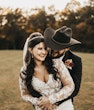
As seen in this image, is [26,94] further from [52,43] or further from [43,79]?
[52,43]

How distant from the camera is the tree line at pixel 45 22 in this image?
4625 cm

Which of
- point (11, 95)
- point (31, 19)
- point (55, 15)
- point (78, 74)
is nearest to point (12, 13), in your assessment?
point (31, 19)

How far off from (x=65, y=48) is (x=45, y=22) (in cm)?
4678

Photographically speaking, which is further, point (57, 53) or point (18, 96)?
point (18, 96)

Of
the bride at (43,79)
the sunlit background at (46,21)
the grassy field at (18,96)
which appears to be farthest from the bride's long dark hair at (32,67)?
the sunlit background at (46,21)

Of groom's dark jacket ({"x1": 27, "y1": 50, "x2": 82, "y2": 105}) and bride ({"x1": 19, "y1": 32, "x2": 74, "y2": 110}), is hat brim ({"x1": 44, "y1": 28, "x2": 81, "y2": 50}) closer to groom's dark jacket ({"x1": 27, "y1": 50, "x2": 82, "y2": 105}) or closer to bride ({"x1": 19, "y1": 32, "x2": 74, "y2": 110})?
bride ({"x1": 19, "y1": 32, "x2": 74, "y2": 110})

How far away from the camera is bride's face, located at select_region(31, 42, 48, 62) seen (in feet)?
13.2

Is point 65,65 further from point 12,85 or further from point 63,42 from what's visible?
point 12,85

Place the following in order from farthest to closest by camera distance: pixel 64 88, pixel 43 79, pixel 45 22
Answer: pixel 45 22 → pixel 43 79 → pixel 64 88

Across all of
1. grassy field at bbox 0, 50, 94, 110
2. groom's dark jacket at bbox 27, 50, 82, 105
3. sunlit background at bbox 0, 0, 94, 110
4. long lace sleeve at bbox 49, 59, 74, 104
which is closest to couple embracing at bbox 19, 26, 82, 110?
long lace sleeve at bbox 49, 59, 74, 104

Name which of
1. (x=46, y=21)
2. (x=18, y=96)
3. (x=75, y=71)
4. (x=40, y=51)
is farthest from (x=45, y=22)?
(x=40, y=51)

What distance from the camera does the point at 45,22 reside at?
166ft

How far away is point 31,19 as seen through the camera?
170 ft

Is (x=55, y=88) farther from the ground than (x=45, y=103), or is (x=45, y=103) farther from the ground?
(x=55, y=88)
